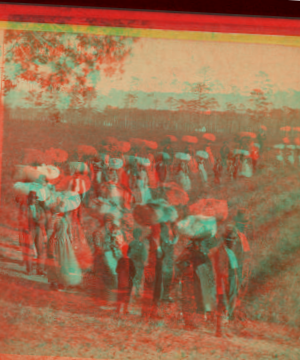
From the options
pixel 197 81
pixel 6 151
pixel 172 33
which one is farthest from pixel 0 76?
pixel 197 81

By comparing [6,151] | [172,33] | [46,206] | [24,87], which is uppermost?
[172,33]

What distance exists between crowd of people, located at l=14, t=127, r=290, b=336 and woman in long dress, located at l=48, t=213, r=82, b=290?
1 centimetres

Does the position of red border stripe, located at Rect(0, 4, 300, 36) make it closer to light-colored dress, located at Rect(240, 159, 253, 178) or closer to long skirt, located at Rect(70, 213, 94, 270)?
light-colored dress, located at Rect(240, 159, 253, 178)

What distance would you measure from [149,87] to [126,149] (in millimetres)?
721

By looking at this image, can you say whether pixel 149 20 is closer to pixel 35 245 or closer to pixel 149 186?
pixel 149 186

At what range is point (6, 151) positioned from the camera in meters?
3.35

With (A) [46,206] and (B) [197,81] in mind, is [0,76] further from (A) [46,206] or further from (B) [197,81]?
(B) [197,81]

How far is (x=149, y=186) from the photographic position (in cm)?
329

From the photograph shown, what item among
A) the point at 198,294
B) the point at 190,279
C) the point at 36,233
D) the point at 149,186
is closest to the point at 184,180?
the point at 149,186

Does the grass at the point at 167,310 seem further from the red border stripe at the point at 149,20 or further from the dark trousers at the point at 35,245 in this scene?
the red border stripe at the point at 149,20

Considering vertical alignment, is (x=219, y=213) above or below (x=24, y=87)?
below

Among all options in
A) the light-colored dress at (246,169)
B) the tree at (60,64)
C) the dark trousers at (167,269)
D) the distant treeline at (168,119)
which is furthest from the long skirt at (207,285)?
the tree at (60,64)

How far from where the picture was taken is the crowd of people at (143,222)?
10.6 feet

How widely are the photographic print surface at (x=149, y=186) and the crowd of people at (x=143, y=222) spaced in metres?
A: 0.01
